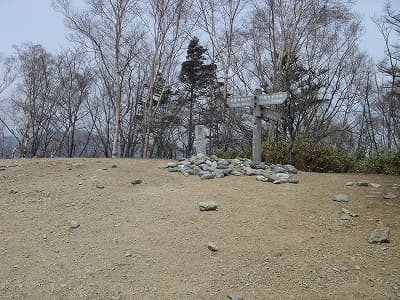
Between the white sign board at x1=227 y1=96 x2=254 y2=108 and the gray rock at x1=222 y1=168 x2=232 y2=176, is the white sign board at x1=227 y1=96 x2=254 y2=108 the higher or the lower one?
the higher one

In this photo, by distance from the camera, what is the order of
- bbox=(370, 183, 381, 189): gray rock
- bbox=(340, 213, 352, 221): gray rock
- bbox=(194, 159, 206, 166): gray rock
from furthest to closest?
1. bbox=(194, 159, 206, 166): gray rock
2. bbox=(370, 183, 381, 189): gray rock
3. bbox=(340, 213, 352, 221): gray rock

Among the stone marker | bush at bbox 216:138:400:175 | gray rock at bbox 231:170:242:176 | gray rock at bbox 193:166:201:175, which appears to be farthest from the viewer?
bush at bbox 216:138:400:175

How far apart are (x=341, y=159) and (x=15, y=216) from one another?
7405 millimetres

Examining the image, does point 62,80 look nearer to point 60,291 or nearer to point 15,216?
point 15,216

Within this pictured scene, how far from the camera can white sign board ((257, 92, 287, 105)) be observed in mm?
7760

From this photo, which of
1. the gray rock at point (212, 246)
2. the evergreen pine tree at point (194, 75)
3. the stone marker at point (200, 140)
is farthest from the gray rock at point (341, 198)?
the evergreen pine tree at point (194, 75)

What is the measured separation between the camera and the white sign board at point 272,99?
776 cm

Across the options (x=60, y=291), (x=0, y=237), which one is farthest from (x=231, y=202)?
(x=0, y=237)

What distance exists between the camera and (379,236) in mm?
4297

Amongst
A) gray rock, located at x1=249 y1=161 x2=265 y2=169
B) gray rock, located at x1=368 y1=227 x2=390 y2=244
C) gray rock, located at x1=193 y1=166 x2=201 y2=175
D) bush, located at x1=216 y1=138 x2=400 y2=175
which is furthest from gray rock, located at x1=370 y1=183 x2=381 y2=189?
gray rock, located at x1=193 y1=166 x2=201 y2=175

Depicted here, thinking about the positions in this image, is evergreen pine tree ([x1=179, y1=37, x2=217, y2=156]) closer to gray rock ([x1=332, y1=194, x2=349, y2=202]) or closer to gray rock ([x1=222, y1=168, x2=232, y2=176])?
gray rock ([x1=222, y1=168, x2=232, y2=176])

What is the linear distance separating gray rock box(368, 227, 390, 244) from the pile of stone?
2511 millimetres

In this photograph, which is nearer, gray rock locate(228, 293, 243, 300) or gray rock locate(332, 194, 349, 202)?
gray rock locate(228, 293, 243, 300)

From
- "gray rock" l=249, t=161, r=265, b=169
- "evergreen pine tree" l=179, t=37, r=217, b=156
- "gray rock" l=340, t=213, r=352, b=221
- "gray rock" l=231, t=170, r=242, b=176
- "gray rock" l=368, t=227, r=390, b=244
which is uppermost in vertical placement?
"evergreen pine tree" l=179, t=37, r=217, b=156
